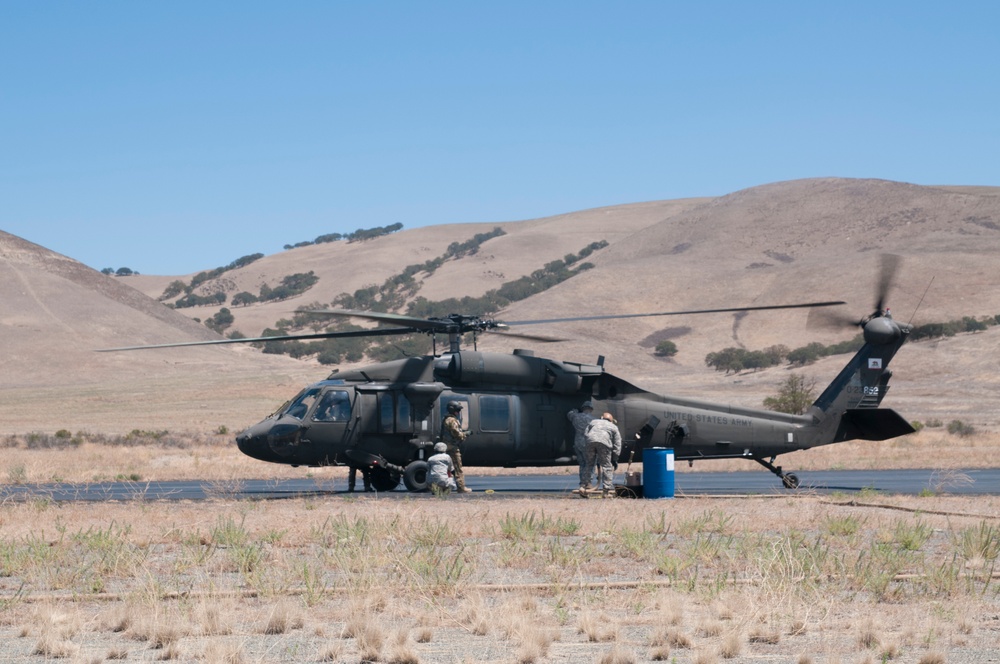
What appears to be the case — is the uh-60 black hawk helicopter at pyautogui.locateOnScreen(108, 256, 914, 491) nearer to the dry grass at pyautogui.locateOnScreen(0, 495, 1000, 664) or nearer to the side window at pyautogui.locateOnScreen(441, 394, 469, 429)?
the side window at pyautogui.locateOnScreen(441, 394, 469, 429)

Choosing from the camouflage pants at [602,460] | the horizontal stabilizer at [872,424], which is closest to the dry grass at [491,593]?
the camouflage pants at [602,460]

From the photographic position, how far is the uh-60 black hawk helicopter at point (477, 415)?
70.9ft

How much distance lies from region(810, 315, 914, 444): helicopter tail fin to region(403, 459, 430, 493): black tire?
8928mm

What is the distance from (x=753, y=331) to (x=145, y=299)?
189 ft

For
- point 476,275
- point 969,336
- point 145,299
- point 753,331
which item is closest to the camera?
point 969,336

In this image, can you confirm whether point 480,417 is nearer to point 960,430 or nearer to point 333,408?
point 333,408

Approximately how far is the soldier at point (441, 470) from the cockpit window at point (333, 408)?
179cm

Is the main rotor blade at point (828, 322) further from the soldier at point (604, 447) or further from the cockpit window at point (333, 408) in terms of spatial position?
the cockpit window at point (333, 408)

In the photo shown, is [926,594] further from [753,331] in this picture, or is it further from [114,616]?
[753,331]

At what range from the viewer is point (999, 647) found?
8.15m

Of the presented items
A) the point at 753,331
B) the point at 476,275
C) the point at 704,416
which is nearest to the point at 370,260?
the point at 476,275

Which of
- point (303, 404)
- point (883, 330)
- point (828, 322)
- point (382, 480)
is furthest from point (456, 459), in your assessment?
point (883, 330)

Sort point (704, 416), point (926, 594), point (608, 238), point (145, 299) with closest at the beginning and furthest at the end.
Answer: point (926, 594), point (704, 416), point (145, 299), point (608, 238)

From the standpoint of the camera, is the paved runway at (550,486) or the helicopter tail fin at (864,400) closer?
the paved runway at (550,486)
